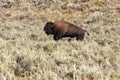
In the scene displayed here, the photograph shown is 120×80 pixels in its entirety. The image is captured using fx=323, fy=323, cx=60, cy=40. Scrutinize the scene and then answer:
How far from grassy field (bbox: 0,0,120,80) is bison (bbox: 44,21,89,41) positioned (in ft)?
1.13

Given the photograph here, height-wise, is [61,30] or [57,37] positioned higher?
[61,30]

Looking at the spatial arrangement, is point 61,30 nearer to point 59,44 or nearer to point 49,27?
point 49,27

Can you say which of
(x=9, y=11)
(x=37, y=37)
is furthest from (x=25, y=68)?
(x=9, y=11)

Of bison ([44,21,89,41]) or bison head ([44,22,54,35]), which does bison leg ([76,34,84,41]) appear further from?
bison head ([44,22,54,35])

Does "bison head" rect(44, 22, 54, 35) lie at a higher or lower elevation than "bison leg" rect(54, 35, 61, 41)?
higher

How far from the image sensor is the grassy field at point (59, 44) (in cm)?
706

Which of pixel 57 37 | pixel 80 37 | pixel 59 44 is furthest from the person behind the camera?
pixel 80 37

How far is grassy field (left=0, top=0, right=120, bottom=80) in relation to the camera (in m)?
7.06

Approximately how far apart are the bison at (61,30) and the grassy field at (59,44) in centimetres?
34

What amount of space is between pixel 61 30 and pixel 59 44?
1.73m

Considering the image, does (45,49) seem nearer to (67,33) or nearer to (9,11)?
(67,33)

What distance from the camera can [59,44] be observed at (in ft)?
41.5

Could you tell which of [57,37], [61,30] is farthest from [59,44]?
[61,30]

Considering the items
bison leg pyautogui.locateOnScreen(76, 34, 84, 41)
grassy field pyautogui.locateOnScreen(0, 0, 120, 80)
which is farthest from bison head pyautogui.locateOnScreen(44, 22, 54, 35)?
bison leg pyautogui.locateOnScreen(76, 34, 84, 41)
